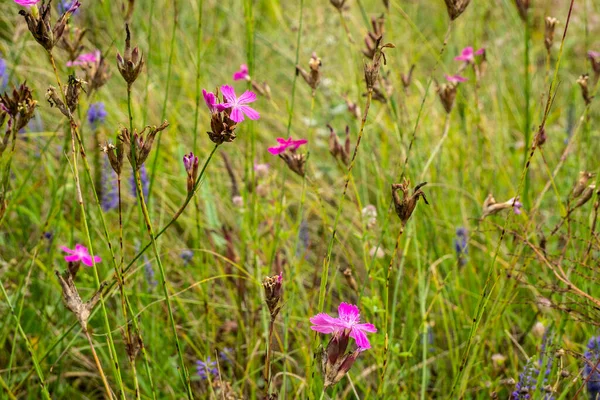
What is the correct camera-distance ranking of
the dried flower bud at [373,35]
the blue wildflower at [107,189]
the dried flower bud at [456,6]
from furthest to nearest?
the blue wildflower at [107,189], the dried flower bud at [373,35], the dried flower bud at [456,6]

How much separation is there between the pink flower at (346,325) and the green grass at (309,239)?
2.2 inches

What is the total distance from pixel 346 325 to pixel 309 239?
1.37 meters

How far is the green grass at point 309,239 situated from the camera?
1.37m

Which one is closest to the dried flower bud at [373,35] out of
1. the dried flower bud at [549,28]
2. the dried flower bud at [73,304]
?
the dried flower bud at [549,28]

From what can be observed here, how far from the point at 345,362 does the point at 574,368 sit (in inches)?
34.6

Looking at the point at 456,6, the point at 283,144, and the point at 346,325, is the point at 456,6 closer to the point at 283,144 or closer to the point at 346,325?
the point at 283,144

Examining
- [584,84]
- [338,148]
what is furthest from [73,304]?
[584,84]

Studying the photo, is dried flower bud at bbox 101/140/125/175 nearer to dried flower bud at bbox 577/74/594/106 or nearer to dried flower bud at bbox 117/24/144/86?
dried flower bud at bbox 117/24/144/86

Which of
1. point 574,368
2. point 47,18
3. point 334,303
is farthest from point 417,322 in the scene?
point 47,18

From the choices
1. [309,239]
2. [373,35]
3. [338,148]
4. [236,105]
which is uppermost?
[373,35]

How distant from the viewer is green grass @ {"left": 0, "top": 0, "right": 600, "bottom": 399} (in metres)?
1.37

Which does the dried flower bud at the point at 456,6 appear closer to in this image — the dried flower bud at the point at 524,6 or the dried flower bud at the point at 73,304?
the dried flower bud at the point at 524,6

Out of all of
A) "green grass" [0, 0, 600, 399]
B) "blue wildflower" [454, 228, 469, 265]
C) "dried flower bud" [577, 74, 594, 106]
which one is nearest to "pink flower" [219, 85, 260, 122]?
"green grass" [0, 0, 600, 399]

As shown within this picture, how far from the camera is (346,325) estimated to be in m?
0.90
